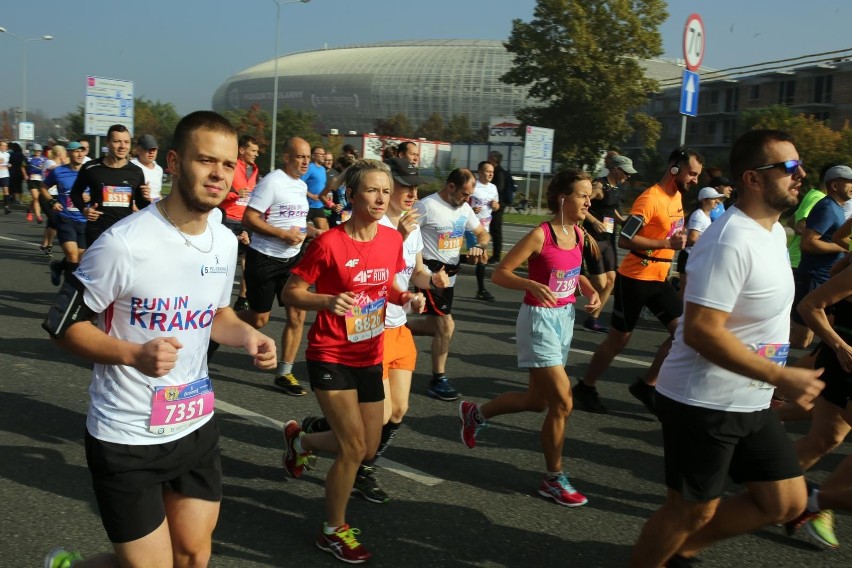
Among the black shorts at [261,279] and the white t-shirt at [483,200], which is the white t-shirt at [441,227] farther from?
the white t-shirt at [483,200]

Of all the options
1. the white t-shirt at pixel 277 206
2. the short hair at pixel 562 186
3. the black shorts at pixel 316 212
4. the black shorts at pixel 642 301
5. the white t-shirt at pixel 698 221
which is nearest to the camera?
the short hair at pixel 562 186

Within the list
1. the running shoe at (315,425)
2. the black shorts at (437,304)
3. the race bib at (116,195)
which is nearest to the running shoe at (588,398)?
the black shorts at (437,304)

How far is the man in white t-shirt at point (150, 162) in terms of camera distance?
9891 millimetres

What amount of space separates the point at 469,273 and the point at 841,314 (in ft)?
35.2

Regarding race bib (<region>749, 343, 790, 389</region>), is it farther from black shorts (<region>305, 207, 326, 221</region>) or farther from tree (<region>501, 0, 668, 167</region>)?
tree (<region>501, 0, 668, 167</region>)

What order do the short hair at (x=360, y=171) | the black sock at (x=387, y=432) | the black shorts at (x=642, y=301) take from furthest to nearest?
the black shorts at (x=642, y=301) → the black sock at (x=387, y=432) → the short hair at (x=360, y=171)

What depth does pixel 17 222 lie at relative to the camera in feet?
71.9

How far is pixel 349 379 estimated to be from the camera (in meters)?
4.02

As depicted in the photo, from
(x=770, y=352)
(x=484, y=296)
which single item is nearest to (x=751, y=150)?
(x=770, y=352)

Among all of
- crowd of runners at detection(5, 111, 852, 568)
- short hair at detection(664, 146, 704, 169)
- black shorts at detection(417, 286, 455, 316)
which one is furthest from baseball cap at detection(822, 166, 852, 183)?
black shorts at detection(417, 286, 455, 316)

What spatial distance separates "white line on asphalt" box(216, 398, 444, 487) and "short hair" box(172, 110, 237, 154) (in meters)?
2.75

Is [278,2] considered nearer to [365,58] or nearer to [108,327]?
[108,327]

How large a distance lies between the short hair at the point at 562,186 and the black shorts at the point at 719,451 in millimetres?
1935

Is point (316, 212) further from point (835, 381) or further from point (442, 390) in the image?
point (835, 381)
